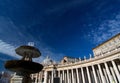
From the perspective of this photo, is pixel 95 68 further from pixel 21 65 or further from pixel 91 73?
pixel 21 65

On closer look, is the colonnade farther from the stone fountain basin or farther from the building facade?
the stone fountain basin

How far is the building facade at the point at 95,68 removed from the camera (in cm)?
3316

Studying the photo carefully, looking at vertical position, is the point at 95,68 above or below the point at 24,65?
below

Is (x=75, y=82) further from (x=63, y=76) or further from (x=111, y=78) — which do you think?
(x=111, y=78)

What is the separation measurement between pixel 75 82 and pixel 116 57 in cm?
2068

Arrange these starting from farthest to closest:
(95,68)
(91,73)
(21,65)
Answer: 1. (91,73)
2. (95,68)
3. (21,65)

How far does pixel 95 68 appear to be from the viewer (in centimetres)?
3981

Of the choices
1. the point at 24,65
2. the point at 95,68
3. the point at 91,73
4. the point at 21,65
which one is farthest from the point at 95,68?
the point at 21,65

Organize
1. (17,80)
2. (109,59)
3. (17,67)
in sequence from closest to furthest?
(17,67), (17,80), (109,59)

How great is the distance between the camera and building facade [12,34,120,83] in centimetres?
3316

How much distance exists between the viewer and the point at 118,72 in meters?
31.4

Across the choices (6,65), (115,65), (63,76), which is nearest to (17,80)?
(6,65)

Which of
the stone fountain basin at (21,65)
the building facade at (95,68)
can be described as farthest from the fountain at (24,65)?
the building facade at (95,68)

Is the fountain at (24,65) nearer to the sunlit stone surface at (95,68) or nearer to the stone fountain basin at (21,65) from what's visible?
the stone fountain basin at (21,65)
